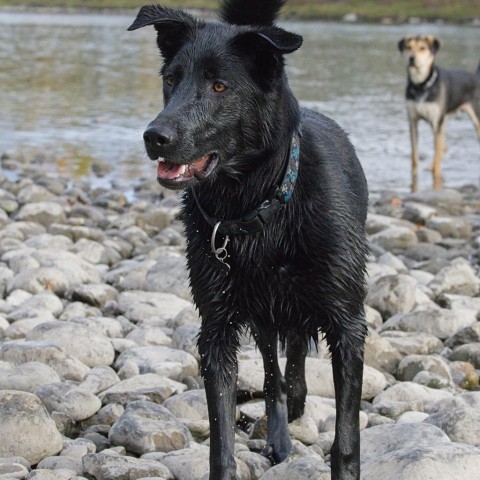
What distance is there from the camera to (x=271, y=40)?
3613mm

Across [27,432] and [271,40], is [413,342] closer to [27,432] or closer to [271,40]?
[27,432]

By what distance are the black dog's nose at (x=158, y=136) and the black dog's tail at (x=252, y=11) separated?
1.01 meters

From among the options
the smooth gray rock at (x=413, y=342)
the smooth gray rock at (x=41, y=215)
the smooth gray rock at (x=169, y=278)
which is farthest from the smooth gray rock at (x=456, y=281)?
the smooth gray rock at (x=41, y=215)

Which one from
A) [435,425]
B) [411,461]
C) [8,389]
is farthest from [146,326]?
[411,461]

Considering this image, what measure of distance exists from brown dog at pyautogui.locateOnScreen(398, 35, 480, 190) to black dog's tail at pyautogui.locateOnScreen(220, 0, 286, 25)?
9.08 metres

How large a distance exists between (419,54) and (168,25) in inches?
449

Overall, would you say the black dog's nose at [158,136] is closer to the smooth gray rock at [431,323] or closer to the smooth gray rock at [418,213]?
the smooth gray rock at [431,323]

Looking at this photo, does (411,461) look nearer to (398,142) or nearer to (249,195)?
(249,195)

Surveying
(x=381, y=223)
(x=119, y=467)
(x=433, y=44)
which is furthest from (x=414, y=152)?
(x=119, y=467)

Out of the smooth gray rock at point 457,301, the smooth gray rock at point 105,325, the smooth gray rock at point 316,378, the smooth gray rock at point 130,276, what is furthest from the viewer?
the smooth gray rock at point 130,276

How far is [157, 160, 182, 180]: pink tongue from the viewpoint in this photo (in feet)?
12.1

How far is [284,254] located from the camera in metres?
3.91

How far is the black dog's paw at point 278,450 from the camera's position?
446 centimetres

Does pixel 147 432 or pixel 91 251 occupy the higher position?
pixel 147 432
